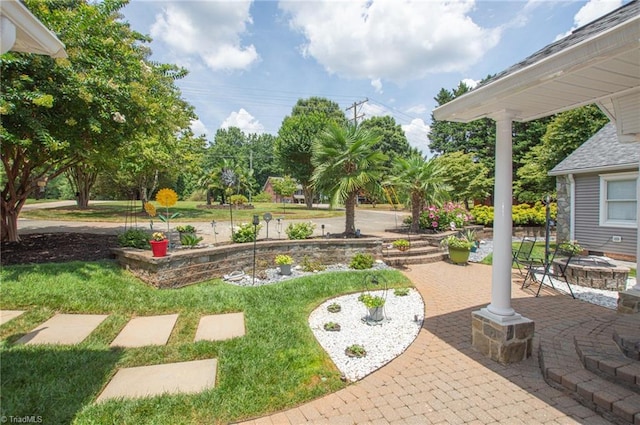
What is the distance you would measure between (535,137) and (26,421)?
30965mm

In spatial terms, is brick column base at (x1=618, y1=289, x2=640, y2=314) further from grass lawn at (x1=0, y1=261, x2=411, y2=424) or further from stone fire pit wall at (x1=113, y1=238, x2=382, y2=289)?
stone fire pit wall at (x1=113, y1=238, x2=382, y2=289)

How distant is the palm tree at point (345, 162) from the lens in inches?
326

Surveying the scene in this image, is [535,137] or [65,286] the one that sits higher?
[535,137]

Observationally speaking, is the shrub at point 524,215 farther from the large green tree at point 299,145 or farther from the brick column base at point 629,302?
the large green tree at point 299,145

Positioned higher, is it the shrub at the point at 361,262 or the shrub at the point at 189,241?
the shrub at the point at 189,241

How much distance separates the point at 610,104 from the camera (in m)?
3.83

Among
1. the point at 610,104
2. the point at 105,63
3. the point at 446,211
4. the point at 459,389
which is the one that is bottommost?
the point at 459,389

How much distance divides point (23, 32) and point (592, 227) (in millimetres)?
13417

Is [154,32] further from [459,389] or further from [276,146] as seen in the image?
[276,146]

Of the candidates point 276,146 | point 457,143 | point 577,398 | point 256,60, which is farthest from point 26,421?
point 457,143

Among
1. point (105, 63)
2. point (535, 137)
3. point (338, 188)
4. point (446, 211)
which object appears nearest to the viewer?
point (105, 63)

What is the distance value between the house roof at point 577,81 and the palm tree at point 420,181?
5.51m

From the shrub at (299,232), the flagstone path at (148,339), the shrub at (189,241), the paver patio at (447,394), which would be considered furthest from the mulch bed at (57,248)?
the paver patio at (447,394)

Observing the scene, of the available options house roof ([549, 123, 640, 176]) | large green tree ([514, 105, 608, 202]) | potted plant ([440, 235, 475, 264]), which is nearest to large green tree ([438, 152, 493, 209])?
large green tree ([514, 105, 608, 202])
